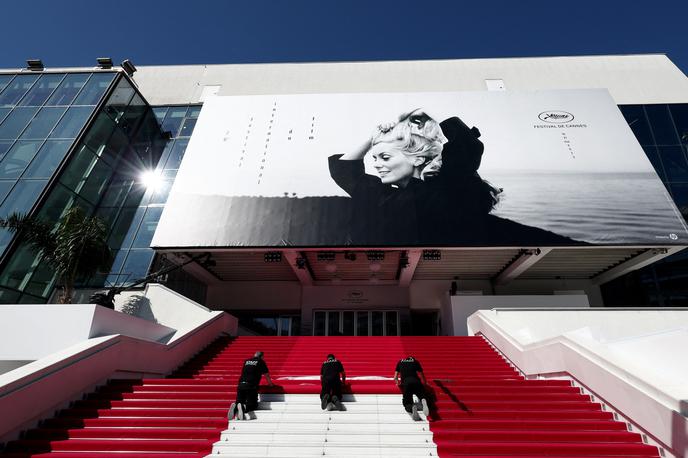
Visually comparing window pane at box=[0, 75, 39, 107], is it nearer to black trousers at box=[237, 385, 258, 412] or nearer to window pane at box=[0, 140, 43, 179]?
window pane at box=[0, 140, 43, 179]

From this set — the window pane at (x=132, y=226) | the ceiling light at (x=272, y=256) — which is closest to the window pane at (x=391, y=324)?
the ceiling light at (x=272, y=256)

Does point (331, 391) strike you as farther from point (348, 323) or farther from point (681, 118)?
point (681, 118)

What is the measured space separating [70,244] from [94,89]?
10.7 m

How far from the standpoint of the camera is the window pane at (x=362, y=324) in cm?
1809

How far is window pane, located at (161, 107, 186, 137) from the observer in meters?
20.0

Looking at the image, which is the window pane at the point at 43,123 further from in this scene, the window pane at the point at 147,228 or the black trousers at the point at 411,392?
the black trousers at the point at 411,392

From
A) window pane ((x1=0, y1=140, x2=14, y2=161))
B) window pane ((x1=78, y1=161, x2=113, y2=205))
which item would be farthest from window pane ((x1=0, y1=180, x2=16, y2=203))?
window pane ((x1=78, y1=161, x2=113, y2=205))

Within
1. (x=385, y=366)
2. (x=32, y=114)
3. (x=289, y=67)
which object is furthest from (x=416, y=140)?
(x=32, y=114)

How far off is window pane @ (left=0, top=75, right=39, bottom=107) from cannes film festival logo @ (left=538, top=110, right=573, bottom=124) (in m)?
23.7

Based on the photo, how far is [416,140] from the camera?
16250 mm

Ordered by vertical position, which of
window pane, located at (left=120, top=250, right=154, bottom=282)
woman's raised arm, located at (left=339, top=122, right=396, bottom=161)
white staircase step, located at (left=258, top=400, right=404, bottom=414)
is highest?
woman's raised arm, located at (left=339, top=122, right=396, bottom=161)

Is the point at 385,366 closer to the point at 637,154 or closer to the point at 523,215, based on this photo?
the point at 523,215

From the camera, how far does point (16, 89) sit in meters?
16.8

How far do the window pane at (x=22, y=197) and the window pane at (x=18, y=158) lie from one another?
72 cm
